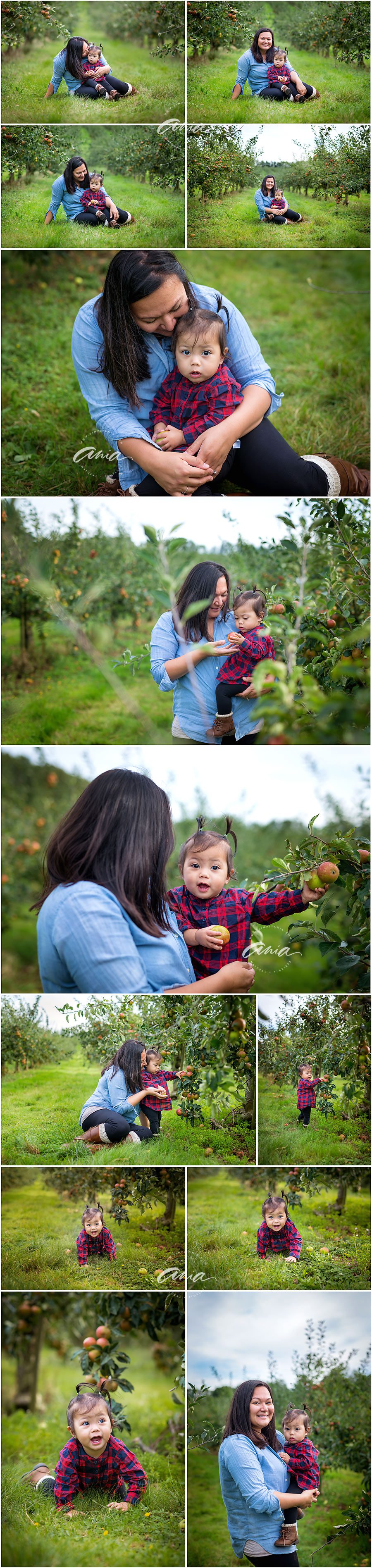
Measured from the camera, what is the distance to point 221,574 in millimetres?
2916

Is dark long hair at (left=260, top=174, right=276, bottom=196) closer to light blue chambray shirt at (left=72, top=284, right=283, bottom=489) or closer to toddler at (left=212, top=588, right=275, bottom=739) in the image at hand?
light blue chambray shirt at (left=72, top=284, right=283, bottom=489)

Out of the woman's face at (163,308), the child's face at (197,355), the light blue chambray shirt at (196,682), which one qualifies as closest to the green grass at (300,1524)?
the light blue chambray shirt at (196,682)

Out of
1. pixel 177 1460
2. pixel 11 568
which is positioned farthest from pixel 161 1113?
pixel 11 568

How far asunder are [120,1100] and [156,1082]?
101 millimetres

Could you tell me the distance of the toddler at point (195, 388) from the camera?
9.36 feet

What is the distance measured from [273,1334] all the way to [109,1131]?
0.68 m

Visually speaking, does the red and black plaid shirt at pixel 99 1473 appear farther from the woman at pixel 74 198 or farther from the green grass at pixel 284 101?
the green grass at pixel 284 101

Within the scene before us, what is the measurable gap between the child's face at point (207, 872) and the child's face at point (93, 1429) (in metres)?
1.30

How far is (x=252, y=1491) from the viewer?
2.65m

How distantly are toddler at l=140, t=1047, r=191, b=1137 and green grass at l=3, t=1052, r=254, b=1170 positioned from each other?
2 centimetres

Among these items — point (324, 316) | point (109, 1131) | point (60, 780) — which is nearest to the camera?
point (109, 1131)

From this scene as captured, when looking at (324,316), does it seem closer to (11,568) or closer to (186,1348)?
(11,568)

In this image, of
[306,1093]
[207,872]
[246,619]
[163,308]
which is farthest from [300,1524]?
[163,308]

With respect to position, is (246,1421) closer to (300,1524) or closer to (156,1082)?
(300,1524)
